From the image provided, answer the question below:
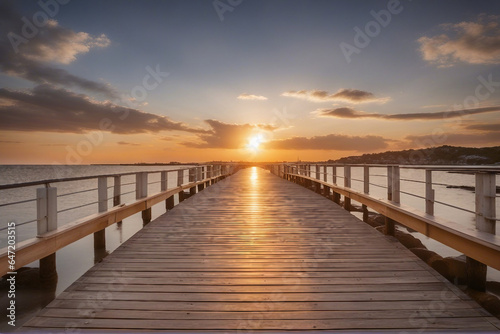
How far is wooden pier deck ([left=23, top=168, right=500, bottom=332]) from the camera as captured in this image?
263 centimetres

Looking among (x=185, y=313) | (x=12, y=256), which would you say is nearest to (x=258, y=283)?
(x=185, y=313)

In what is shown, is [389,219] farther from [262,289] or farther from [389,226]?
[262,289]

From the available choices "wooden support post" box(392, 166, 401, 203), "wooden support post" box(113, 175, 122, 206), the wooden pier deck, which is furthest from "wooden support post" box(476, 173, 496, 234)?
"wooden support post" box(113, 175, 122, 206)

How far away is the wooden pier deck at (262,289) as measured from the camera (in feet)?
8.63

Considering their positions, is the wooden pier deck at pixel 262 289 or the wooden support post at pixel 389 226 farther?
the wooden support post at pixel 389 226

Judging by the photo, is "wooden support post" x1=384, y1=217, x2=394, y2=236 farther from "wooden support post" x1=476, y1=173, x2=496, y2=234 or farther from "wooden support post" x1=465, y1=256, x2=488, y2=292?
"wooden support post" x1=476, y1=173, x2=496, y2=234

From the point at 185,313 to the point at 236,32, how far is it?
1640cm

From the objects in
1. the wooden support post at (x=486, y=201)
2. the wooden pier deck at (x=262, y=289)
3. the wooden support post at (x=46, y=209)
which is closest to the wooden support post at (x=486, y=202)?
the wooden support post at (x=486, y=201)

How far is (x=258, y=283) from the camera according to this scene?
3.44 m

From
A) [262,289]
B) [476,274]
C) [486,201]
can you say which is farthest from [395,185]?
[262,289]

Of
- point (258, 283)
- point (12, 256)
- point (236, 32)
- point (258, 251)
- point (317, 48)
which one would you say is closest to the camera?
point (12, 256)

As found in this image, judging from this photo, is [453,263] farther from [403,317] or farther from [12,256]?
[12,256]

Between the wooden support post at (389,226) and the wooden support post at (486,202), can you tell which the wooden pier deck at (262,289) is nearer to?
the wooden support post at (389,226)

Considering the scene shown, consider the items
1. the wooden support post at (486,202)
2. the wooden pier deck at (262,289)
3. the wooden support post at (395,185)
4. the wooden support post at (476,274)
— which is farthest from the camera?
the wooden support post at (395,185)
